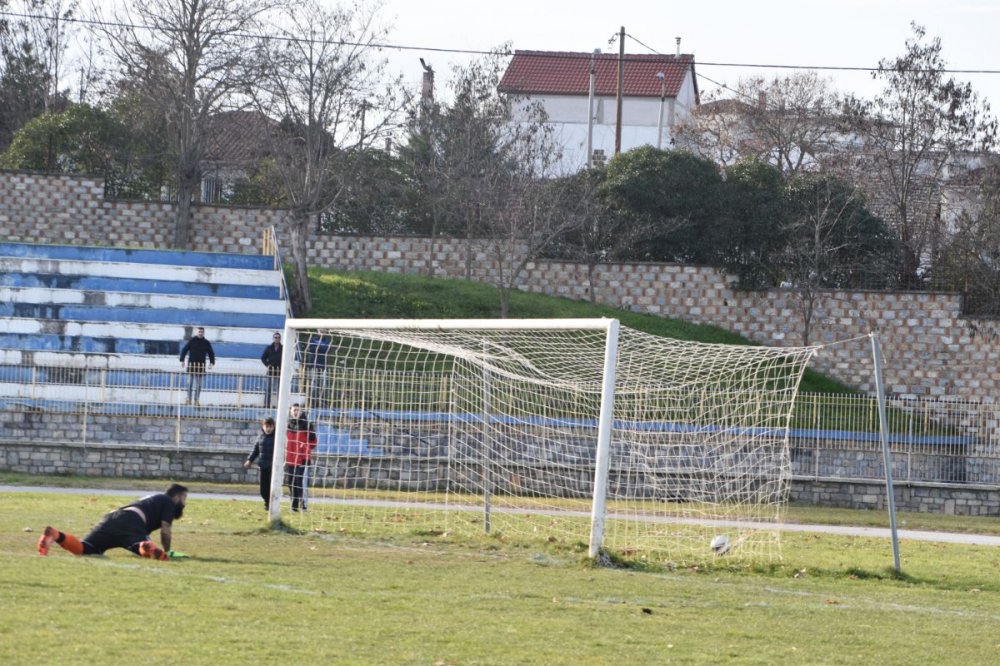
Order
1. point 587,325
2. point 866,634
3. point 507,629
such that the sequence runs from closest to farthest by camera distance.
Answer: point 507,629
point 866,634
point 587,325

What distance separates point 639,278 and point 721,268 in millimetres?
2124

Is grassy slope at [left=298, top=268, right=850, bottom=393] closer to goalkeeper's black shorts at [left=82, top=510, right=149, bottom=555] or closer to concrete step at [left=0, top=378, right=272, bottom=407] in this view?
concrete step at [left=0, top=378, right=272, bottom=407]

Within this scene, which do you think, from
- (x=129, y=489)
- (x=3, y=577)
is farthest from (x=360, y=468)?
(x=3, y=577)

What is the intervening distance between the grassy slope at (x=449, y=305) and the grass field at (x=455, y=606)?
18.2 m

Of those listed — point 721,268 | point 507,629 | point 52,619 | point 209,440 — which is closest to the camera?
point 52,619

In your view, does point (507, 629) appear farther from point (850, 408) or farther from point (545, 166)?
point (545, 166)

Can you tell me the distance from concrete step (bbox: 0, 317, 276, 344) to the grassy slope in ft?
9.50

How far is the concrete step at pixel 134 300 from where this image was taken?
30.7 metres

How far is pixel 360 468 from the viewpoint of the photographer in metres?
22.1

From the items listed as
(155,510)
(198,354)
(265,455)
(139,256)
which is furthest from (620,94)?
(155,510)

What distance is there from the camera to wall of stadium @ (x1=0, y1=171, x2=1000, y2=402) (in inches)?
1313

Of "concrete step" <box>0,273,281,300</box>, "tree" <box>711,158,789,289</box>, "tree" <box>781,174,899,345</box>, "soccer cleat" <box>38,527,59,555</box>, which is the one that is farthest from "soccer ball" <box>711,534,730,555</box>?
"tree" <box>711,158,789,289</box>

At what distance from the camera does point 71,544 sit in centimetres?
1194

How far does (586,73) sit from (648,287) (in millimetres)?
26152
